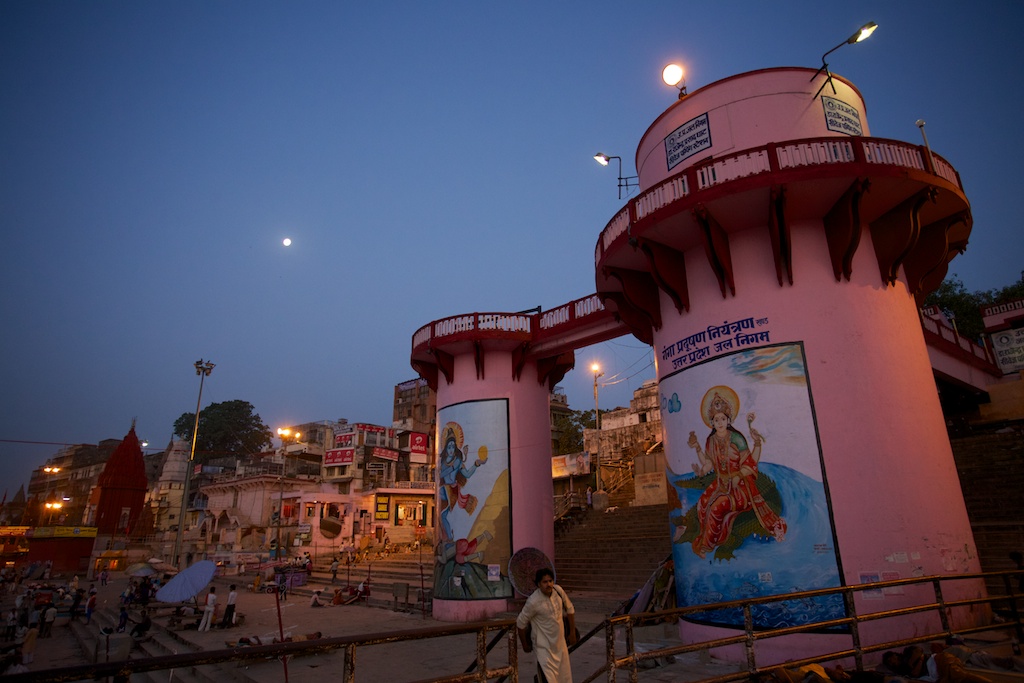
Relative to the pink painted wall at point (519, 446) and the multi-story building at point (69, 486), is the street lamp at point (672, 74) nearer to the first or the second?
the pink painted wall at point (519, 446)

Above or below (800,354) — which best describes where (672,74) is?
above

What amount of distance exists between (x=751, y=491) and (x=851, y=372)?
290cm

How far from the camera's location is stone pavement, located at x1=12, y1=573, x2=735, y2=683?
982cm

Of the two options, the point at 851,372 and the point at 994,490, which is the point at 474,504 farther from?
the point at 994,490

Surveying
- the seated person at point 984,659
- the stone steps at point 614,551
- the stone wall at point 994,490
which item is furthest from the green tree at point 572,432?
the seated person at point 984,659

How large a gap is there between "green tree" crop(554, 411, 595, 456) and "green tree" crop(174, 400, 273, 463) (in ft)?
152

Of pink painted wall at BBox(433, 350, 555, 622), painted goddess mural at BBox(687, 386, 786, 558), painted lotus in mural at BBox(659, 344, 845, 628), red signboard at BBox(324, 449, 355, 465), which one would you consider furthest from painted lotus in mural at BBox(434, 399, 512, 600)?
red signboard at BBox(324, 449, 355, 465)

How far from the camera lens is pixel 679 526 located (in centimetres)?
1196

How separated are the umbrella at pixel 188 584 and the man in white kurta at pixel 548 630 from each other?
45.0 ft

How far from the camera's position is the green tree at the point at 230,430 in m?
A: 81.6

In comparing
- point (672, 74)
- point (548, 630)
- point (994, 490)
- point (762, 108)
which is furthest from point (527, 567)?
point (994, 490)

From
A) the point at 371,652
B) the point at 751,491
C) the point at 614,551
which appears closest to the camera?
the point at 751,491

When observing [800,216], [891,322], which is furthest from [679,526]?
[800,216]

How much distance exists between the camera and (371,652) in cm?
1271
